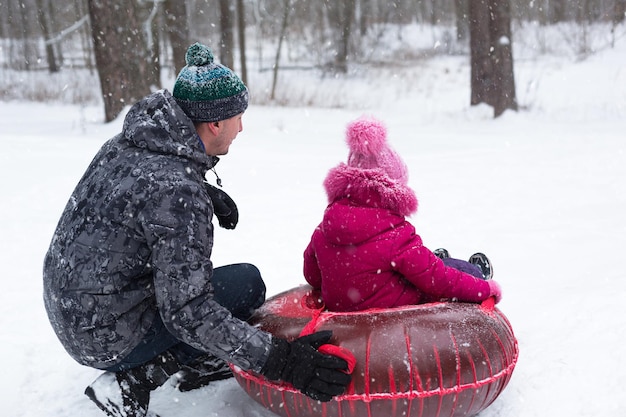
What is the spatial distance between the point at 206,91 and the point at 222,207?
0.55 m

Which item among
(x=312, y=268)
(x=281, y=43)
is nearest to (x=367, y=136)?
(x=312, y=268)

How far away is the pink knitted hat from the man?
468mm

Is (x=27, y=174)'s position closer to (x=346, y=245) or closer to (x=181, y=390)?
(x=181, y=390)

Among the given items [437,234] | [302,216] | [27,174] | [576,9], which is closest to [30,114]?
[27,174]

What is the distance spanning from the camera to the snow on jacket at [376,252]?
2365 millimetres

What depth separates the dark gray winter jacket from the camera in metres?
1.94

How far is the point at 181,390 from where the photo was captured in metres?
2.73

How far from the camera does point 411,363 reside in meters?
2.15

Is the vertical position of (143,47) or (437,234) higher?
(143,47)

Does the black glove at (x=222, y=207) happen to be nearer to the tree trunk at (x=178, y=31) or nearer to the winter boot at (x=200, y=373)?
the winter boot at (x=200, y=373)

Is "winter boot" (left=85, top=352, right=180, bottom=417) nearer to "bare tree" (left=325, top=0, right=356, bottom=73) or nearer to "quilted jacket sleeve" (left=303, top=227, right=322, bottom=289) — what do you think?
"quilted jacket sleeve" (left=303, top=227, right=322, bottom=289)

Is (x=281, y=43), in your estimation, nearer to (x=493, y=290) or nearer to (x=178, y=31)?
(x=178, y=31)

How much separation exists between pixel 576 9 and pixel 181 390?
89.9ft

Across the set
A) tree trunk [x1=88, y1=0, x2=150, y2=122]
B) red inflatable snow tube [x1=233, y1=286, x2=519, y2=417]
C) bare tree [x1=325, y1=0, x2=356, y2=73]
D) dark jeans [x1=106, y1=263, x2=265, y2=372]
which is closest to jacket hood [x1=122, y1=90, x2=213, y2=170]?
dark jeans [x1=106, y1=263, x2=265, y2=372]
